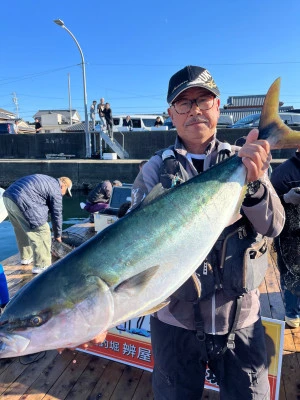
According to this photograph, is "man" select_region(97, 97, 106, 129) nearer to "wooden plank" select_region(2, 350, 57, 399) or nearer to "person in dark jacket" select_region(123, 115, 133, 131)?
"person in dark jacket" select_region(123, 115, 133, 131)

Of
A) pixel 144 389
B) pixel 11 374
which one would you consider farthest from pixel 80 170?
pixel 144 389

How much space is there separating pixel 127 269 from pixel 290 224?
2.21m

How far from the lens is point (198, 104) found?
1.93 metres

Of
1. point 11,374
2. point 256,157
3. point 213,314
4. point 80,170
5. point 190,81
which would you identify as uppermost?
point 190,81

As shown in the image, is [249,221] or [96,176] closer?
[249,221]

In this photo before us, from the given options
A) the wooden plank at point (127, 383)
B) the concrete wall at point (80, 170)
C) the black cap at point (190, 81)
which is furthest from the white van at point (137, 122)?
the black cap at point (190, 81)

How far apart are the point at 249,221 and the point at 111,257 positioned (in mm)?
890

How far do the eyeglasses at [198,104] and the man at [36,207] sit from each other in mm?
4470

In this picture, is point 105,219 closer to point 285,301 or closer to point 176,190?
point 285,301

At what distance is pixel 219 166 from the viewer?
5.73 ft

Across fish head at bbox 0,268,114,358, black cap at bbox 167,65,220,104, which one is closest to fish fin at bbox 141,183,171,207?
fish head at bbox 0,268,114,358

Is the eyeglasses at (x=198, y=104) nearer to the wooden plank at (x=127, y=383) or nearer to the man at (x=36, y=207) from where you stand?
the wooden plank at (x=127, y=383)

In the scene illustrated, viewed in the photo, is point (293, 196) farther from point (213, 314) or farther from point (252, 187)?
point (213, 314)

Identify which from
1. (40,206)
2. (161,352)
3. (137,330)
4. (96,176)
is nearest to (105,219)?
(40,206)
